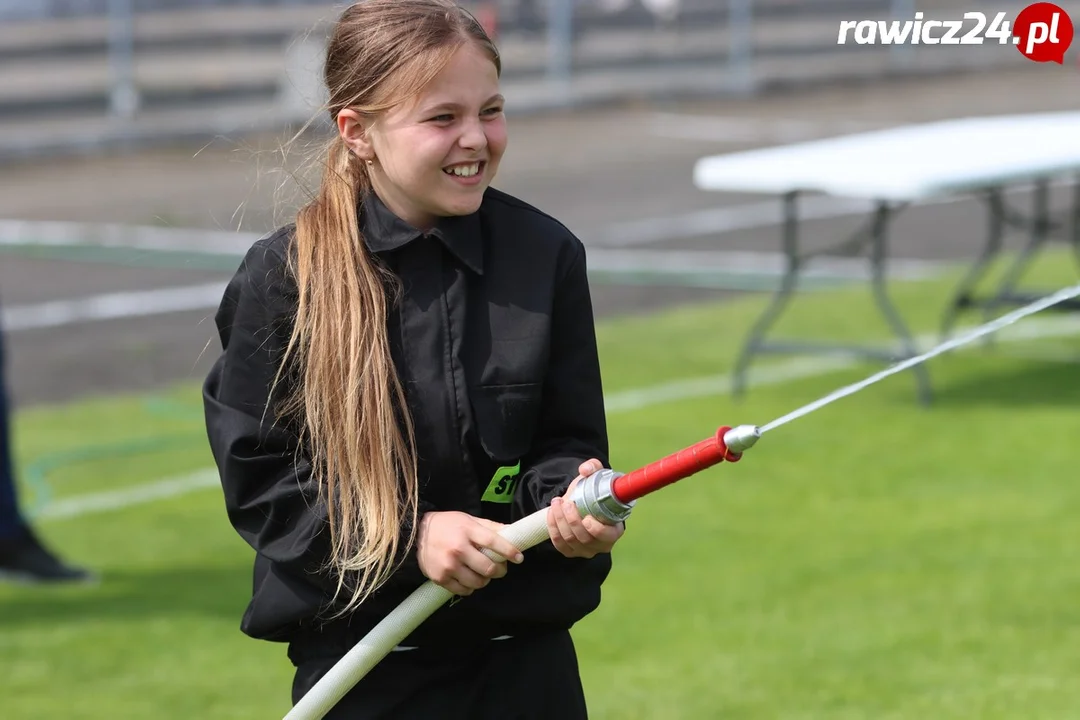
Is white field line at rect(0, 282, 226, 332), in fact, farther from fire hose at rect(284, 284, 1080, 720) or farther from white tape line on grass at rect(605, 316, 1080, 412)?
fire hose at rect(284, 284, 1080, 720)

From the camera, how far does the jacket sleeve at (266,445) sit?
2.77 meters

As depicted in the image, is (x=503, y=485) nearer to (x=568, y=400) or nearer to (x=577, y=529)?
(x=568, y=400)

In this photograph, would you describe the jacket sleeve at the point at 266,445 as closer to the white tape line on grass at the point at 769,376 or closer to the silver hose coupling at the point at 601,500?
the silver hose coupling at the point at 601,500

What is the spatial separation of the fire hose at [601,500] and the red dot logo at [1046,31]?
2.03 metres

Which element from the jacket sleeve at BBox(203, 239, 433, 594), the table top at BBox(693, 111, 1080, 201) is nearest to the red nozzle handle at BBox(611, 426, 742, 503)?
the jacket sleeve at BBox(203, 239, 433, 594)

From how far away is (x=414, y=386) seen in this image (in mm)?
2781

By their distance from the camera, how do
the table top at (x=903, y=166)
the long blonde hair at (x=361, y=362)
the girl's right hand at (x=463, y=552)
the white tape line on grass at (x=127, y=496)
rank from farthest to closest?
the table top at (x=903, y=166) < the white tape line on grass at (x=127, y=496) < the long blonde hair at (x=361, y=362) < the girl's right hand at (x=463, y=552)

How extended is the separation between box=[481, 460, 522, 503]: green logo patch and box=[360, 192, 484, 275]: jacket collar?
0.98ft

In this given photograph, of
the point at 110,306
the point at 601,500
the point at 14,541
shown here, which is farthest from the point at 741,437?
the point at 110,306

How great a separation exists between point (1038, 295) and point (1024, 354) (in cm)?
42

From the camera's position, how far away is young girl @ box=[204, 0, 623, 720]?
2.75 meters

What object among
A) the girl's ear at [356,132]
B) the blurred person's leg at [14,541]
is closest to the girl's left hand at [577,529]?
the girl's ear at [356,132]

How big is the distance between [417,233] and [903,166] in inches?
209

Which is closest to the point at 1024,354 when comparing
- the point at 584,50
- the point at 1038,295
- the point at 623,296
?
the point at 1038,295
